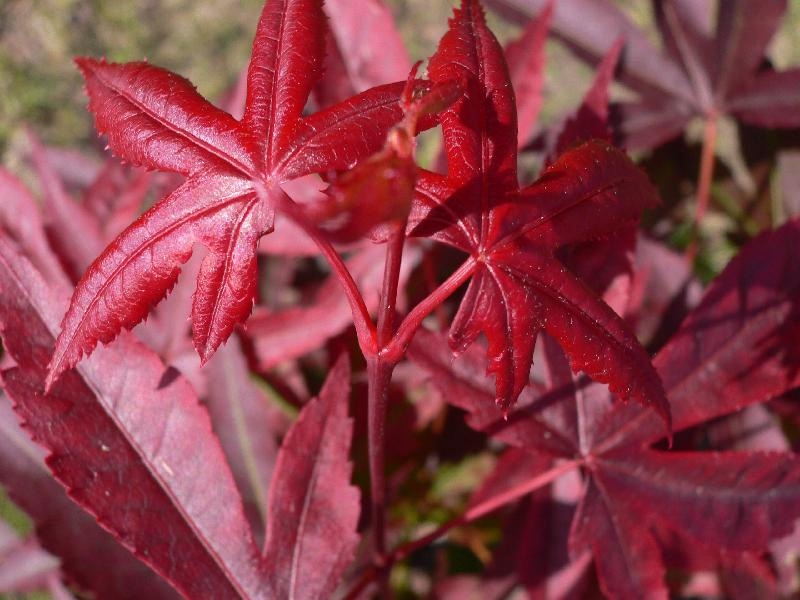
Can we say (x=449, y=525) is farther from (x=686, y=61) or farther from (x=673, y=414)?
(x=686, y=61)

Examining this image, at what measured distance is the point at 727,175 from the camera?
126 centimetres

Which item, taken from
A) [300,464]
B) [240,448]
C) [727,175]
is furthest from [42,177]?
[727,175]

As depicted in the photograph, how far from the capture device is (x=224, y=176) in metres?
0.51

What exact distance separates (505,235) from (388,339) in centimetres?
11

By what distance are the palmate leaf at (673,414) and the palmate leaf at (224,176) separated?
0.77ft

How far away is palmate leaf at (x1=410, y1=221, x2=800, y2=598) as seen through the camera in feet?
2.24

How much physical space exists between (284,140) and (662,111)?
2.43 ft

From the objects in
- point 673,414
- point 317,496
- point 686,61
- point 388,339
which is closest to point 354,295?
point 388,339

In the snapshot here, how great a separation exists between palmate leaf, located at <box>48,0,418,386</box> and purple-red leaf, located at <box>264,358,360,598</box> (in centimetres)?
19

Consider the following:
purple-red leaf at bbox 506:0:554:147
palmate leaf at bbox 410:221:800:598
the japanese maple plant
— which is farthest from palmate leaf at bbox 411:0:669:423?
purple-red leaf at bbox 506:0:554:147

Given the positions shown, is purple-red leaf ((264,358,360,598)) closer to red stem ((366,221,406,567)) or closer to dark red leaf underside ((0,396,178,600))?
red stem ((366,221,406,567))

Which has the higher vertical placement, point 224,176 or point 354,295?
point 224,176

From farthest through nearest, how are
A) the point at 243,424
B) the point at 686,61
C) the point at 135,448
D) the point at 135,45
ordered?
the point at 135,45 < the point at 686,61 < the point at 243,424 < the point at 135,448

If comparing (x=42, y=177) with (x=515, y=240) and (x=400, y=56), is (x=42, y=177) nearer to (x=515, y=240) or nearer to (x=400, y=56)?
(x=400, y=56)
